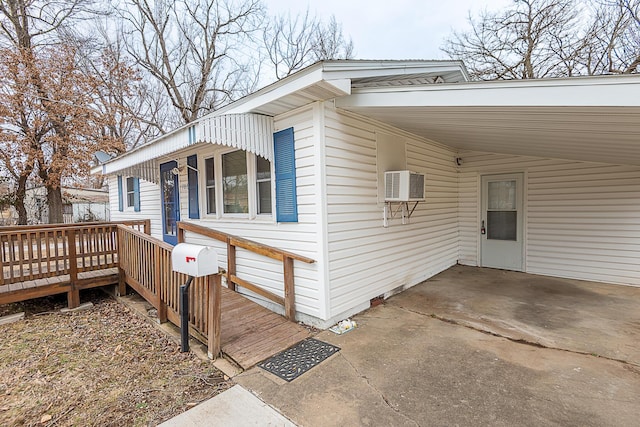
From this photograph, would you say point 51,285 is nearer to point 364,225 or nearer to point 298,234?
point 298,234

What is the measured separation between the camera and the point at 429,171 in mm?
5566

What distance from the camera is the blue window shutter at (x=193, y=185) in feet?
18.1

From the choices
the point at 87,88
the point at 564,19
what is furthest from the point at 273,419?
the point at 87,88

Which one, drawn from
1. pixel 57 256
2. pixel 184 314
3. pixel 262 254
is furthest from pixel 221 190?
pixel 57 256

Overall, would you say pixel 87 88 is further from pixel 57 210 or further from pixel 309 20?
pixel 309 20

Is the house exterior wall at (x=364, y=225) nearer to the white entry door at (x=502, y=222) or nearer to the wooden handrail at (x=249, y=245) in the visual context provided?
the wooden handrail at (x=249, y=245)

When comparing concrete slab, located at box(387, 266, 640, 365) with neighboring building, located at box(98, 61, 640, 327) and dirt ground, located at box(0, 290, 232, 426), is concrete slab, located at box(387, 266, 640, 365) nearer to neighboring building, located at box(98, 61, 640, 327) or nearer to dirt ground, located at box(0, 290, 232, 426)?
neighboring building, located at box(98, 61, 640, 327)

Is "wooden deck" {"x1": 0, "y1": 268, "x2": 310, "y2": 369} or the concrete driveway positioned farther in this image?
"wooden deck" {"x1": 0, "y1": 268, "x2": 310, "y2": 369}

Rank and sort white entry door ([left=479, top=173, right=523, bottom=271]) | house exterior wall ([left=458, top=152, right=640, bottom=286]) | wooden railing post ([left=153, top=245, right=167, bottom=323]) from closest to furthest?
wooden railing post ([left=153, top=245, right=167, bottom=323]) → house exterior wall ([left=458, top=152, right=640, bottom=286]) → white entry door ([left=479, top=173, right=523, bottom=271])

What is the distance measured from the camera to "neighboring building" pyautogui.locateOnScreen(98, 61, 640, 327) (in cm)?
297

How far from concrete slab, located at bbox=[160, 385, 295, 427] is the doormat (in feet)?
1.24

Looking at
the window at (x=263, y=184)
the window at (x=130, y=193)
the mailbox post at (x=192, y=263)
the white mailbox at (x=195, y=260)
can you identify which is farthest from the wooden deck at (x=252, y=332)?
the window at (x=130, y=193)

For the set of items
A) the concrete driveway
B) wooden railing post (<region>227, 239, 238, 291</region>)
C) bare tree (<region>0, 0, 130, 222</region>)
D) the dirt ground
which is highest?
bare tree (<region>0, 0, 130, 222</region>)

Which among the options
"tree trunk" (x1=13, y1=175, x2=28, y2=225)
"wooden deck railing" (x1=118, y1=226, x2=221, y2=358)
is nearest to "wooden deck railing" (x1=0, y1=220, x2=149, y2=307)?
"wooden deck railing" (x1=118, y1=226, x2=221, y2=358)
